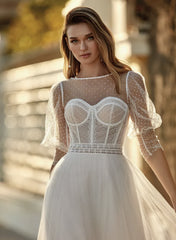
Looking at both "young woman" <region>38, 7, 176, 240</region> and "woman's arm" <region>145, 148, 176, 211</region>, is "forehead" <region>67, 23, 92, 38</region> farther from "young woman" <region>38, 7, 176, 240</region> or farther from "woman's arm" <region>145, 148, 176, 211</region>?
"woman's arm" <region>145, 148, 176, 211</region>

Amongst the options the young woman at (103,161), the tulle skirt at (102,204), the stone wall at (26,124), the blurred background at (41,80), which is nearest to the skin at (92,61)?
the young woman at (103,161)

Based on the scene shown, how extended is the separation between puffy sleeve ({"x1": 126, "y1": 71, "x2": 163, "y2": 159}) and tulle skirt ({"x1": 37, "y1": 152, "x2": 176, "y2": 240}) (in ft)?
0.50

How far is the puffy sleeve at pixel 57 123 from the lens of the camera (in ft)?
11.7

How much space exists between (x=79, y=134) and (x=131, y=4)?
311 cm

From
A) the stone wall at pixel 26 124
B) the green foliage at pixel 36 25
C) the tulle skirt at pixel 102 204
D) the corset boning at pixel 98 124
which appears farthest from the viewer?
the green foliage at pixel 36 25

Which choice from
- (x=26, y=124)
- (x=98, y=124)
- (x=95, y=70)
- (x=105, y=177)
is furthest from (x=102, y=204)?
(x=26, y=124)

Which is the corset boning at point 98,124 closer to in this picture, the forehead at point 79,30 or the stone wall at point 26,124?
the forehead at point 79,30

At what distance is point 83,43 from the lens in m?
3.31

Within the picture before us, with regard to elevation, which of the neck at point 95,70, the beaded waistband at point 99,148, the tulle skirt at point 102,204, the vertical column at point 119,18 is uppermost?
the vertical column at point 119,18

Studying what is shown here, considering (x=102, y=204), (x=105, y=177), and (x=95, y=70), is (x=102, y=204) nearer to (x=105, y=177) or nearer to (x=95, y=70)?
(x=105, y=177)

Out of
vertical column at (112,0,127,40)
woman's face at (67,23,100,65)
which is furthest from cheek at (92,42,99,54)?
vertical column at (112,0,127,40)

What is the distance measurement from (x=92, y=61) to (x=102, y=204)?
800 millimetres

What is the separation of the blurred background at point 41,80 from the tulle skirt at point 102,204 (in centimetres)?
265

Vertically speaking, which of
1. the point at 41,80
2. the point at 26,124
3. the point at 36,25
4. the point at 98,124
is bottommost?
the point at 98,124
